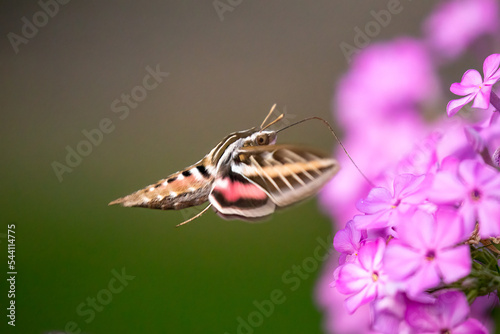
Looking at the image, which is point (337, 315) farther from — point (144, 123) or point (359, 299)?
point (144, 123)

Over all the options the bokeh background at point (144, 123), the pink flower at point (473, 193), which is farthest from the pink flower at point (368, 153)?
the bokeh background at point (144, 123)

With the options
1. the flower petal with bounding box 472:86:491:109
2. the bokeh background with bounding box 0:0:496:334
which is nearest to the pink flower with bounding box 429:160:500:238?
the flower petal with bounding box 472:86:491:109

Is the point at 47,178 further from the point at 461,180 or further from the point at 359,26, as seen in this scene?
the point at 461,180

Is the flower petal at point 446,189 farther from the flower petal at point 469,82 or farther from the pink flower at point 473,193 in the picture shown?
the flower petal at point 469,82

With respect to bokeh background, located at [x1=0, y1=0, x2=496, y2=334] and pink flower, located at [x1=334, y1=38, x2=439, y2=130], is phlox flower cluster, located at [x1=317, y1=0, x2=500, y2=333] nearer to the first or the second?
pink flower, located at [x1=334, y1=38, x2=439, y2=130]

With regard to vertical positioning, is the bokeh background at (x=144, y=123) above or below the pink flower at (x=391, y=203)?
above

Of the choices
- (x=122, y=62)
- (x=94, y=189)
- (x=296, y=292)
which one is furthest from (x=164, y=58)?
(x=296, y=292)
